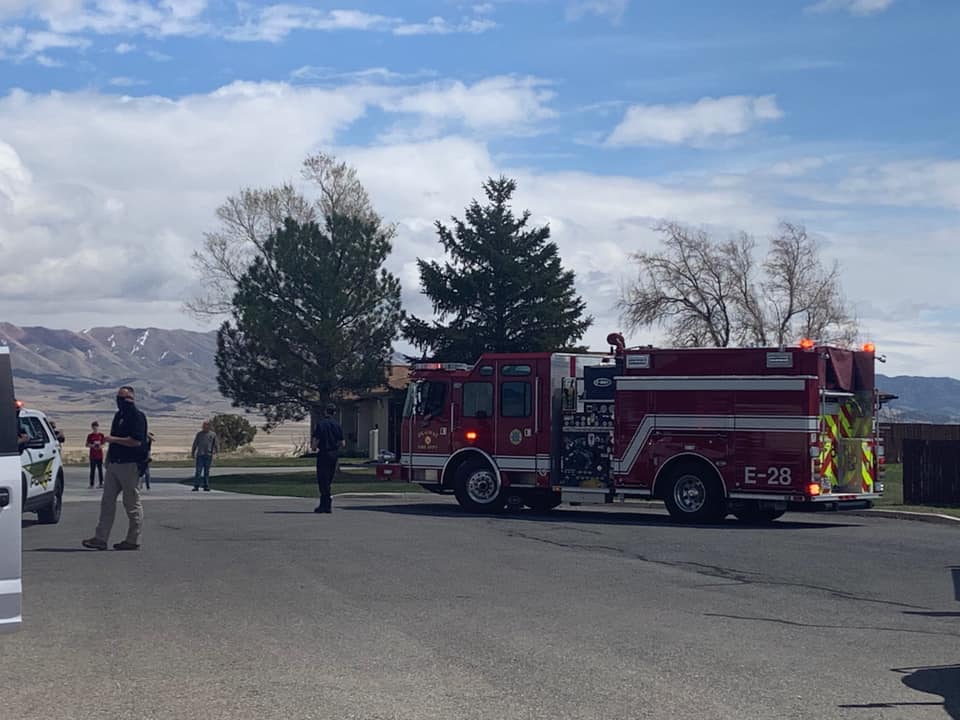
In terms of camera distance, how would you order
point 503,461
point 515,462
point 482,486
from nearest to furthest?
point 515,462 → point 503,461 → point 482,486

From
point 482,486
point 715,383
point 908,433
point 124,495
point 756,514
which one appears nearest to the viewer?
point 124,495

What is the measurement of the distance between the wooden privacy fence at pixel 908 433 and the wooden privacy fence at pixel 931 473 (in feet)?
71.7

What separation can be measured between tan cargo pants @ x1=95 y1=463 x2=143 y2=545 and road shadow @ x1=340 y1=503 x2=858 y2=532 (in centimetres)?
769

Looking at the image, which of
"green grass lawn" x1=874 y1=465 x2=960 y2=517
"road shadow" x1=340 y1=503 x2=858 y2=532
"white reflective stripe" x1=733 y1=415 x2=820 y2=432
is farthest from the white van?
"green grass lawn" x1=874 y1=465 x2=960 y2=517

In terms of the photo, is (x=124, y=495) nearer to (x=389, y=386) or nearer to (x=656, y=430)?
(x=656, y=430)

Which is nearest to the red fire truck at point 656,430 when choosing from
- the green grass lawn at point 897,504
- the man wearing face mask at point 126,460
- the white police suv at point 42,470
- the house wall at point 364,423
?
the green grass lawn at point 897,504

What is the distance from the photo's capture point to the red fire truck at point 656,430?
2028 centimetres

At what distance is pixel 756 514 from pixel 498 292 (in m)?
→ 18.8

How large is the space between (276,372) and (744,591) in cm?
3239

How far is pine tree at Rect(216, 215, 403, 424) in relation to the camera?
42.7m

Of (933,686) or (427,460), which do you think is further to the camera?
(427,460)

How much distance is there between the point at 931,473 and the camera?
25.1 m

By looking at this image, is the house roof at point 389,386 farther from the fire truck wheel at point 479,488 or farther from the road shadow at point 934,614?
the road shadow at point 934,614

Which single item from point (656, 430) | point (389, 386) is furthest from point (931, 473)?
point (389, 386)
